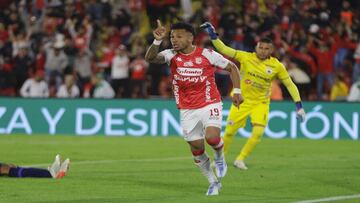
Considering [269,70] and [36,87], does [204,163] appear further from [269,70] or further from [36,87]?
[36,87]

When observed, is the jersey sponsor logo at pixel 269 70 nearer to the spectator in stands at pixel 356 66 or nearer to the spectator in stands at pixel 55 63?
the spectator in stands at pixel 356 66

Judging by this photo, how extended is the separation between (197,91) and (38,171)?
2.64 meters

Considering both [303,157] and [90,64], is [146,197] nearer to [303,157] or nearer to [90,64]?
[303,157]

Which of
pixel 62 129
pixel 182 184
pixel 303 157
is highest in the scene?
pixel 182 184

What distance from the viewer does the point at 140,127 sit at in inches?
1054

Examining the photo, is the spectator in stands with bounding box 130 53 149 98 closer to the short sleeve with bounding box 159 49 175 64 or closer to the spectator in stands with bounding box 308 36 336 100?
the spectator in stands with bounding box 308 36 336 100


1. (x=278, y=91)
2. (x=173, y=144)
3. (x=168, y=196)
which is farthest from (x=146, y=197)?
(x=278, y=91)

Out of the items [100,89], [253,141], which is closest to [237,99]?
[253,141]

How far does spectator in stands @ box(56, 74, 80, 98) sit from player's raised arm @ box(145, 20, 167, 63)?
15.3 meters

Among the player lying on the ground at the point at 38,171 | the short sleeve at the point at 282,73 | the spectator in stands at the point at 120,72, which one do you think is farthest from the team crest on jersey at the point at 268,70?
the spectator in stands at the point at 120,72

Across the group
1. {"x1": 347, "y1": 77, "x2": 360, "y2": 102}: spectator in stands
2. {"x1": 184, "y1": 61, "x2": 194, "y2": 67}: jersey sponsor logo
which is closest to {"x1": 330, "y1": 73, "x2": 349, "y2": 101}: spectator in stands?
{"x1": 347, "y1": 77, "x2": 360, "y2": 102}: spectator in stands

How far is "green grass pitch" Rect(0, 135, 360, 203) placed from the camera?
13039 mm

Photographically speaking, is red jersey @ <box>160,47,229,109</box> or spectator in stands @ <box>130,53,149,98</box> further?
spectator in stands @ <box>130,53,149,98</box>

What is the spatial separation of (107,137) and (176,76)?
13.0 m
